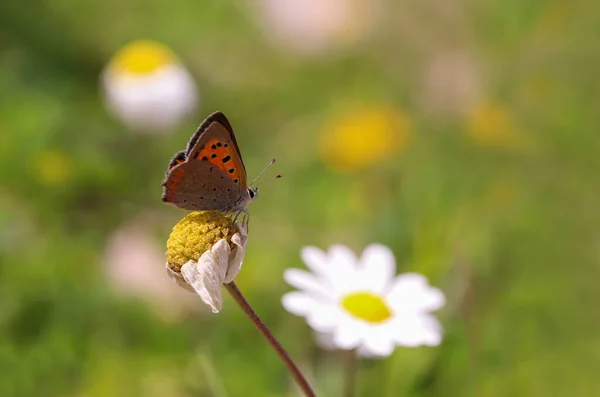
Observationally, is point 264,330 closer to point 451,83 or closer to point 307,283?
point 307,283

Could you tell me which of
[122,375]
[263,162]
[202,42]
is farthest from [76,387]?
[202,42]

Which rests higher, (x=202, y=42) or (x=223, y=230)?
(x=202, y=42)

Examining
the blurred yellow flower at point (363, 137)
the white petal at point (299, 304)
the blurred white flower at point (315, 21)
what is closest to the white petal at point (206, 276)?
the white petal at point (299, 304)

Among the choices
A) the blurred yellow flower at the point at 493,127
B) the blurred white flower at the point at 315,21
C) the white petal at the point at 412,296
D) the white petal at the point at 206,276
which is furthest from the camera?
the blurred white flower at the point at 315,21

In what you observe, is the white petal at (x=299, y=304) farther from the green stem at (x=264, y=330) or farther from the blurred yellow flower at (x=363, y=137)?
the blurred yellow flower at (x=363, y=137)

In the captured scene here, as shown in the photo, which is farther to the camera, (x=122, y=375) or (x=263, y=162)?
(x=263, y=162)

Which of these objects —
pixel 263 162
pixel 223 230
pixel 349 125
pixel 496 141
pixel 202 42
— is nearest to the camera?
pixel 223 230

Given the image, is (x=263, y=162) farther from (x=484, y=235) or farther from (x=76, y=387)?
(x=76, y=387)

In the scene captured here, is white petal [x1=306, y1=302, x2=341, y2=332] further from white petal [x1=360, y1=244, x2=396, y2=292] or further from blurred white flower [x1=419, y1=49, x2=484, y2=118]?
blurred white flower [x1=419, y1=49, x2=484, y2=118]
